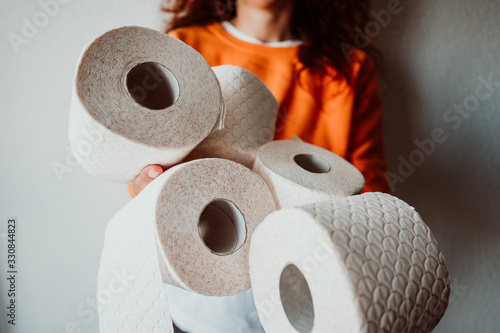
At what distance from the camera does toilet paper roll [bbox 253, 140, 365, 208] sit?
564mm

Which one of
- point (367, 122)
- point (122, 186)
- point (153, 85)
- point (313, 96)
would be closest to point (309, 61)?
point (313, 96)

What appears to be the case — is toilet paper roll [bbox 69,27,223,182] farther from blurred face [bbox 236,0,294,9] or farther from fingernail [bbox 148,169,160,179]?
blurred face [bbox 236,0,294,9]

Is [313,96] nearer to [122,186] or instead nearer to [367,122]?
[367,122]

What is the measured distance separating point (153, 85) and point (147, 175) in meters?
0.16

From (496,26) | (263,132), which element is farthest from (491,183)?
(263,132)

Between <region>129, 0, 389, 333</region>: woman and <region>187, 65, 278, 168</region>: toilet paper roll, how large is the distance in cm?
25

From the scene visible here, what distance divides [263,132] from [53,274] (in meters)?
0.74

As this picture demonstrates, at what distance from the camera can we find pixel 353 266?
1.32ft

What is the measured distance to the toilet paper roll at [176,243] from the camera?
1.66 ft

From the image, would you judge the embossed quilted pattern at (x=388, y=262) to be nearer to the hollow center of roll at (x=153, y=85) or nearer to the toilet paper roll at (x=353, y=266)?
the toilet paper roll at (x=353, y=266)

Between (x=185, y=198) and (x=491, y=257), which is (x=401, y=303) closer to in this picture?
(x=185, y=198)

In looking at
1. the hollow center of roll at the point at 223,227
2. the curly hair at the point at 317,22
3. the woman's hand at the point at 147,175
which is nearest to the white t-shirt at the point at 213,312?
the hollow center of roll at the point at 223,227

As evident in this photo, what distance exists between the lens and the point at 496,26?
100 centimetres

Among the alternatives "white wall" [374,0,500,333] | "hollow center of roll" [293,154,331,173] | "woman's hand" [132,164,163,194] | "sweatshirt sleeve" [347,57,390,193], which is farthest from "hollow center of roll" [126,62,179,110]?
"white wall" [374,0,500,333]
